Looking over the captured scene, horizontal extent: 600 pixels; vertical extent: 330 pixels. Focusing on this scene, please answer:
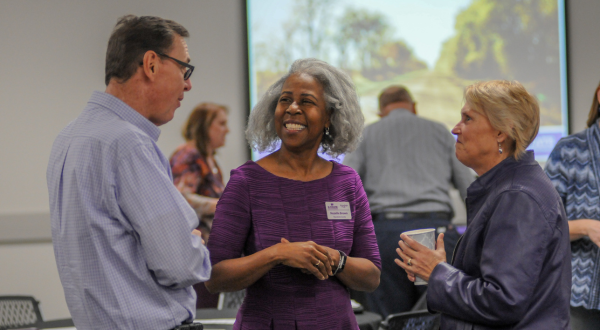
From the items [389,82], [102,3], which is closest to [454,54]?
[389,82]

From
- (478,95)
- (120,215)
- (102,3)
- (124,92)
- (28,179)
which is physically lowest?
(28,179)

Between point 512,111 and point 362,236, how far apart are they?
63 centimetres

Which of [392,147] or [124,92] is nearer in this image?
[124,92]

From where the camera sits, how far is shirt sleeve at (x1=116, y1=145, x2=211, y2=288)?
1.20m

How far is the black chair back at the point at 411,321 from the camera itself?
2.19 meters

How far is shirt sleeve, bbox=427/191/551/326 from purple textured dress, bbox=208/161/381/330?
0.42 metres

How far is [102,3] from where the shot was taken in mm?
4621

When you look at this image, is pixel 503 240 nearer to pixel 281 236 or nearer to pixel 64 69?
pixel 281 236

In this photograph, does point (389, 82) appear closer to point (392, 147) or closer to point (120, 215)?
point (392, 147)

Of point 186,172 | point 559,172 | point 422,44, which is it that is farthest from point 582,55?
point 186,172

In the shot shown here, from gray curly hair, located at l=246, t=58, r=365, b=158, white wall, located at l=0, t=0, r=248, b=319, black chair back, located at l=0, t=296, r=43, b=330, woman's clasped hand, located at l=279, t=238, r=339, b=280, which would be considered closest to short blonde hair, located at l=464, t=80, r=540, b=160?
gray curly hair, located at l=246, t=58, r=365, b=158

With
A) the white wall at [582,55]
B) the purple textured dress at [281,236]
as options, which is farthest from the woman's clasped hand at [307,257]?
the white wall at [582,55]

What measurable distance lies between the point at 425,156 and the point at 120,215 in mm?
2529

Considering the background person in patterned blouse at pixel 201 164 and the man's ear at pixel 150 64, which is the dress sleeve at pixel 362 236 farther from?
the background person in patterned blouse at pixel 201 164
